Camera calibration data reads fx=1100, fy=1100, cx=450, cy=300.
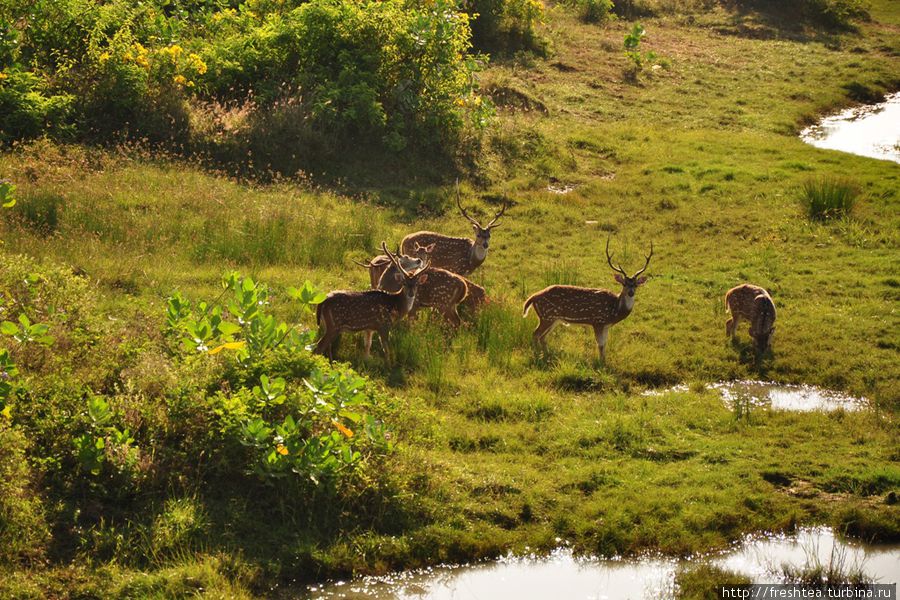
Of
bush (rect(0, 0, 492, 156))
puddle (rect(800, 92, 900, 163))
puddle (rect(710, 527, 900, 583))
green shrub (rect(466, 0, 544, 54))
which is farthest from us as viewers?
green shrub (rect(466, 0, 544, 54))

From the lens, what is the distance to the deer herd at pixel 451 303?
12.0 metres

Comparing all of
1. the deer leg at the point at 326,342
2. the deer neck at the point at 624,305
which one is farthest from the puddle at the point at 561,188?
the deer leg at the point at 326,342

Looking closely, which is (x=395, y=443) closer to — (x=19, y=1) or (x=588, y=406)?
(x=588, y=406)

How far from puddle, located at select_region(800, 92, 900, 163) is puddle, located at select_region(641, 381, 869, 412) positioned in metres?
11.1

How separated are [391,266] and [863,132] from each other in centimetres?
1488

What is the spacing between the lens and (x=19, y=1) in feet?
60.5

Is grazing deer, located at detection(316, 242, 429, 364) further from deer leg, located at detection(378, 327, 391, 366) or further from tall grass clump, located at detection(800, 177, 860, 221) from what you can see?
tall grass clump, located at detection(800, 177, 860, 221)

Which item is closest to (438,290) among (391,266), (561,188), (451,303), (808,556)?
(451,303)

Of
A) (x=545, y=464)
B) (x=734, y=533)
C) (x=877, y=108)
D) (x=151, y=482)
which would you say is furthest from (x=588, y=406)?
(x=877, y=108)

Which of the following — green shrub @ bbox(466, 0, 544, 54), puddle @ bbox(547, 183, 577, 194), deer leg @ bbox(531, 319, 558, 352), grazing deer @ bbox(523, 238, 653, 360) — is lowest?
deer leg @ bbox(531, 319, 558, 352)

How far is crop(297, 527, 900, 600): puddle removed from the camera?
877 centimetres

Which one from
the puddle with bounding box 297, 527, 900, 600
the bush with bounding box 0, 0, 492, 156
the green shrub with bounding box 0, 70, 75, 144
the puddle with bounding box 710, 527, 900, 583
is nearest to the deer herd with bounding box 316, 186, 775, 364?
the puddle with bounding box 297, 527, 900, 600

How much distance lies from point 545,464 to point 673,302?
196 inches

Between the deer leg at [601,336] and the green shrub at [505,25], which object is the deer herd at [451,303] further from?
the green shrub at [505,25]
